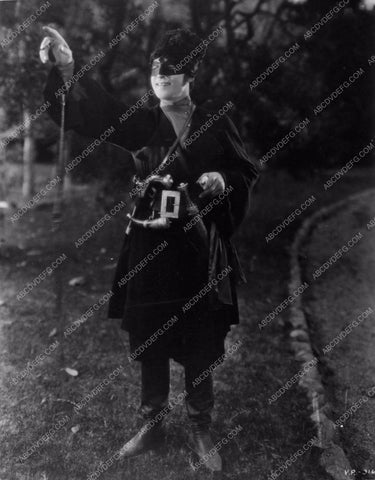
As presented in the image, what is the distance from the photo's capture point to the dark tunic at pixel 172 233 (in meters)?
2.62

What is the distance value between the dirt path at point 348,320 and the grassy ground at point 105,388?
308mm

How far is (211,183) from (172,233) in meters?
0.36

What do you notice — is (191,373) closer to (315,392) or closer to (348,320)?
(315,392)

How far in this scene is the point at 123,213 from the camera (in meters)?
6.39

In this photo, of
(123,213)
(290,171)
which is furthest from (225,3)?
(123,213)

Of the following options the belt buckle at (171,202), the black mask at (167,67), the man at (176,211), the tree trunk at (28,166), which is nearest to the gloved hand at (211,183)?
the man at (176,211)

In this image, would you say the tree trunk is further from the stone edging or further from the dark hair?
the dark hair

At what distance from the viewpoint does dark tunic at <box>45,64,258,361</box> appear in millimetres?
2625

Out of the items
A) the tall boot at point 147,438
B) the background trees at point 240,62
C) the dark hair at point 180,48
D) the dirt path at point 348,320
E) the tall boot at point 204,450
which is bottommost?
the dirt path at point 348,320

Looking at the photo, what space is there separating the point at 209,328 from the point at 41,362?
167 cm

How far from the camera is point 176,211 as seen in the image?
2568mm

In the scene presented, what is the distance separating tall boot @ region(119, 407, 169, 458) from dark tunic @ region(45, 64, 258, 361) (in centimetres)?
43

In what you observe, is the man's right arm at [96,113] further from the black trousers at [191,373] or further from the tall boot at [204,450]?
the tall boot at [204,450]

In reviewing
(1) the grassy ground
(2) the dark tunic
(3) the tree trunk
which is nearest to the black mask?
(2) the dark tunic
